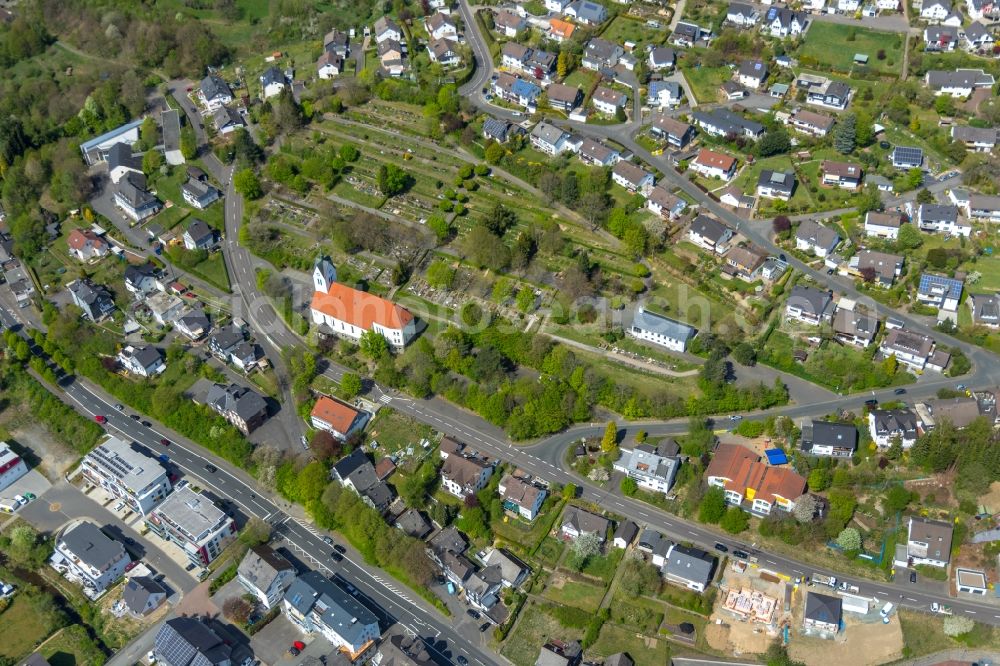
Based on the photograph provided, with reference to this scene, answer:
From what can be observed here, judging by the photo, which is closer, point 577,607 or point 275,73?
point 577,607

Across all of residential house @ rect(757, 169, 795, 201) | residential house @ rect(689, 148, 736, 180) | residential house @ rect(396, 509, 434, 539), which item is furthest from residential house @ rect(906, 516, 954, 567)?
residential house @ rect(689, 148, 736, 180)

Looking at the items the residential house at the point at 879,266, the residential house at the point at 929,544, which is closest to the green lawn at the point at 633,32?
the residential house at the point at 879,266

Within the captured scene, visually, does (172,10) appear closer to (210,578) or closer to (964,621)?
(210,578)

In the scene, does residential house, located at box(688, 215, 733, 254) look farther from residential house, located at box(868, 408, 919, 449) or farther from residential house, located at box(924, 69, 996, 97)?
residential house, located at box(924, 69, 996, 97)

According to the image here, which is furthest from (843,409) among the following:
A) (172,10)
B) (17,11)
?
(17,11)

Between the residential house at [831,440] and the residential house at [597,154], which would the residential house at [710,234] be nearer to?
the residential house at [597,154]

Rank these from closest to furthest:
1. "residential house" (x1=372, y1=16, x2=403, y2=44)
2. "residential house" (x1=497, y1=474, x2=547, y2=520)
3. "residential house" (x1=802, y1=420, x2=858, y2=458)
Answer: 1. "residential house" (x1=497, y1=474, x2=547, y2=520)
2. "residential house" (x1=802, y1=420, x2=858, y2=458)
3. "residential house" (x1=372, y1=16, x2=403, y2=44)
